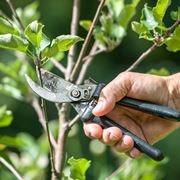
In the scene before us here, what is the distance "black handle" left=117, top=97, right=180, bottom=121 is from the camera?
174 centimetres

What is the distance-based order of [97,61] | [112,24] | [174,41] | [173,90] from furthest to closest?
[97,61] → [112,24] → [173,90] → [174,41]

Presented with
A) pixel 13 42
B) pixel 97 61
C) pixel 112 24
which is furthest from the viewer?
pixel 97 61

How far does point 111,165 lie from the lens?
360 cm

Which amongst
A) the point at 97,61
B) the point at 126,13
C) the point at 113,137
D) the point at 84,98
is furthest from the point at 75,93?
the point at 97,61

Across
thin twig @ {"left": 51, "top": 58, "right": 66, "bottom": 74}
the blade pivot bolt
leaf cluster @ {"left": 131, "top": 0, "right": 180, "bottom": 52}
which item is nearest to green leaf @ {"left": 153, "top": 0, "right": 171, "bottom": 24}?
leaf cluster @ {"left": 131, "top": 0, "right": 180, "bottom": 52}

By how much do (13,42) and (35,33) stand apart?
2.0 inches

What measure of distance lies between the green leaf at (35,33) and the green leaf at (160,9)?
0.34 m

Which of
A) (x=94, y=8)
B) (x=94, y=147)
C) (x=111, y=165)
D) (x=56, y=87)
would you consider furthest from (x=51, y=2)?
(x=56, y=87)

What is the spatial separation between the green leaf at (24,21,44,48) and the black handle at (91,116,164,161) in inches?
13.2

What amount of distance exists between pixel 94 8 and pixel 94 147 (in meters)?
1.80

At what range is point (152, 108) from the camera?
1782mm

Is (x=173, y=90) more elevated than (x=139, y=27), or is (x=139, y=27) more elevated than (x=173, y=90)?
(x=139, y=27)

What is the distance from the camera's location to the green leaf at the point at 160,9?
68.1 inches

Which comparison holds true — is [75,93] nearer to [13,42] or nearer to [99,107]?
[99,107]
